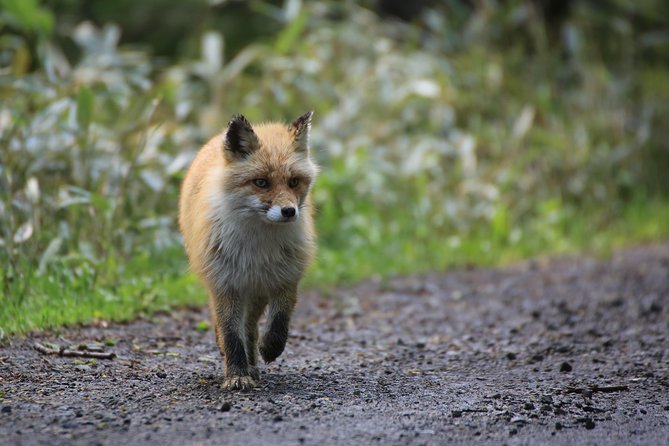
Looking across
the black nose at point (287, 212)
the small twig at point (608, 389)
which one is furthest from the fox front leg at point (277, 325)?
the small twig at point (608, 389)

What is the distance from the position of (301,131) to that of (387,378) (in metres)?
1.47

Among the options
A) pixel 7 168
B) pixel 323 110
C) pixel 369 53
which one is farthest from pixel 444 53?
pixel 7 168

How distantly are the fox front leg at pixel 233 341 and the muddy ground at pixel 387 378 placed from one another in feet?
0.35

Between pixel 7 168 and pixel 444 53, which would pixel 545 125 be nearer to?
pixel 444 53

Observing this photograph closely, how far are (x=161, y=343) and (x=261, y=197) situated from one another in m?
1.57

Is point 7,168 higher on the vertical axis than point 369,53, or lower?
lower

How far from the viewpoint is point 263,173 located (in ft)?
15.4

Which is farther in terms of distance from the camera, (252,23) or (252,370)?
(252,23)

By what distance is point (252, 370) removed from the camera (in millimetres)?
5004

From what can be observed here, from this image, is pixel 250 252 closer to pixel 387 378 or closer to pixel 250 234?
pixel 250 234

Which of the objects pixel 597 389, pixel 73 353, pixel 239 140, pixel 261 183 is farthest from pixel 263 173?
pixel 597 389

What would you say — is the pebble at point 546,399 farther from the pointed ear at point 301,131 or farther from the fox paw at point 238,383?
the pointed ear at point 301,131

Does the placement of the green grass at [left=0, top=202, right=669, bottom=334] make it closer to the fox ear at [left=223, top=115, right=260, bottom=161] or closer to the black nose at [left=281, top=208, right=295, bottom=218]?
the fox ear at [left=223, top=115, right=260, bottom=161]

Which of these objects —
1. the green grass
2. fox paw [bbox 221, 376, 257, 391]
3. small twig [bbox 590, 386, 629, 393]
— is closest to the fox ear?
fox paw [bbox 221, 376, 257, 391]
